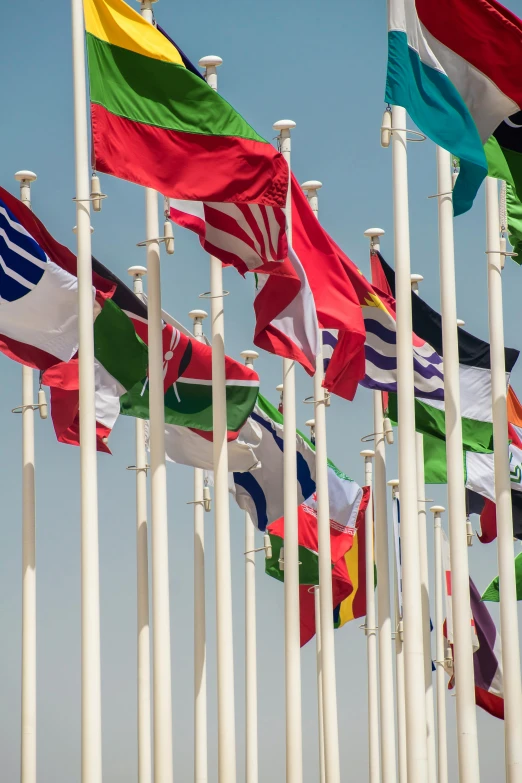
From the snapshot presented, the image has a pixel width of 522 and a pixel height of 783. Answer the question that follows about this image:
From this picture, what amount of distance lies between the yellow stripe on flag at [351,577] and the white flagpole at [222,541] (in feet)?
47.9

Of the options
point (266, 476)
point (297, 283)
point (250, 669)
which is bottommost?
point (250, 669)

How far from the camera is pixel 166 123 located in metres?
22.9

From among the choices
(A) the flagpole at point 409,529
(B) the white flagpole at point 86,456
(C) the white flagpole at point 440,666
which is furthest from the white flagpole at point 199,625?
(C) the white flagpole at point 440,666

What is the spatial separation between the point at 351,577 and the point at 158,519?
1741 centimetres

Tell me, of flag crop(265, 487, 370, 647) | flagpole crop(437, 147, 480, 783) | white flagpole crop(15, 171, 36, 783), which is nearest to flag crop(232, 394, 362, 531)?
flag crop(265, 487, 370, 647)

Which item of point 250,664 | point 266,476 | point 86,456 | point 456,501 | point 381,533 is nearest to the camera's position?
point 86,456

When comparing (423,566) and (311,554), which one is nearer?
(423,566)

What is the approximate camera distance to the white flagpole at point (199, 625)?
98.8 ft

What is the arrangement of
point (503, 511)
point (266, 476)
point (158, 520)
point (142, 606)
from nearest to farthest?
1. point (158, 520)
2. point (503, 511)
3. point (142, 606)
4. point (266, 476)

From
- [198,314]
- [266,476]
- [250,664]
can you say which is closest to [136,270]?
[198,314]

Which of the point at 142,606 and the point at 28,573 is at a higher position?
the point at 142,606

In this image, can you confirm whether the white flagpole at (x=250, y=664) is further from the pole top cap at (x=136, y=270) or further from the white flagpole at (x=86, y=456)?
the white flagpole at (x=86, y=456)

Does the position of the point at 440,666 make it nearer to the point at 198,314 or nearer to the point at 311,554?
the point at 311,554

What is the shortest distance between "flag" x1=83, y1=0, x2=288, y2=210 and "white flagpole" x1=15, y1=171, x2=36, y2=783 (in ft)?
15.1
